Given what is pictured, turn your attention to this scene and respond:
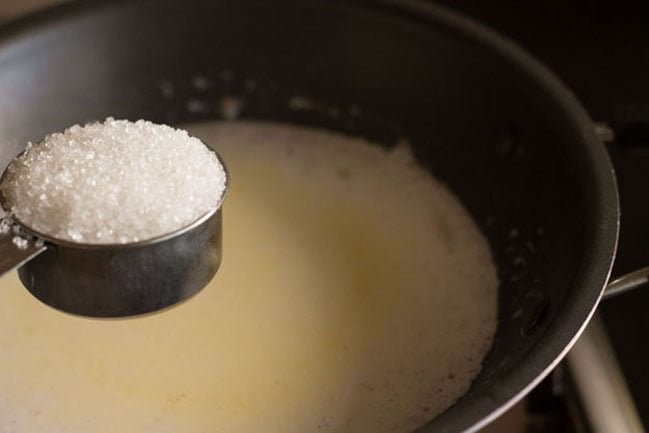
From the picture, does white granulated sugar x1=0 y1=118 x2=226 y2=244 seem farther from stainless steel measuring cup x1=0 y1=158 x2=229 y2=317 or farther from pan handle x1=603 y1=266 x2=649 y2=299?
pan handle x1=603 y1=266 x2=649 y2=299

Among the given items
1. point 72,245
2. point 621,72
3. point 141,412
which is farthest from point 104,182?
point 621,72

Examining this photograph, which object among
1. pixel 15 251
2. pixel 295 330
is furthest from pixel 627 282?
pixel 15 251

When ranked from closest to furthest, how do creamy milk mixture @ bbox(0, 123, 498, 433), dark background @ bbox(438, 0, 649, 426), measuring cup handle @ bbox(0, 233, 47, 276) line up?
measuring cup handle @ bbox(0, 233, 47, 276) → creamy milk mixture @ bbox(0, 123, 498, 433) → dark background @ bbox(438, 0, 649, 426)

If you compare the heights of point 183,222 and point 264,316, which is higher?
Answer: point 183,222

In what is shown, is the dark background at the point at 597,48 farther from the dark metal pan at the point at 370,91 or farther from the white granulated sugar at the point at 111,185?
the white granulated sugar at the point at 111,185

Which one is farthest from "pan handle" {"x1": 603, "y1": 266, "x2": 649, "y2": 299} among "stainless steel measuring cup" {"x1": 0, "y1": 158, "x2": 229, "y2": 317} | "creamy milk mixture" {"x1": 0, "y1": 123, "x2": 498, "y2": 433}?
"stainless steel measuring cup" {"x1": 0, "y1": 158, "x2": 229, "y2": 317}

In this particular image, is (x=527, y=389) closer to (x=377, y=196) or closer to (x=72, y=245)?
(x=72, y=245)
